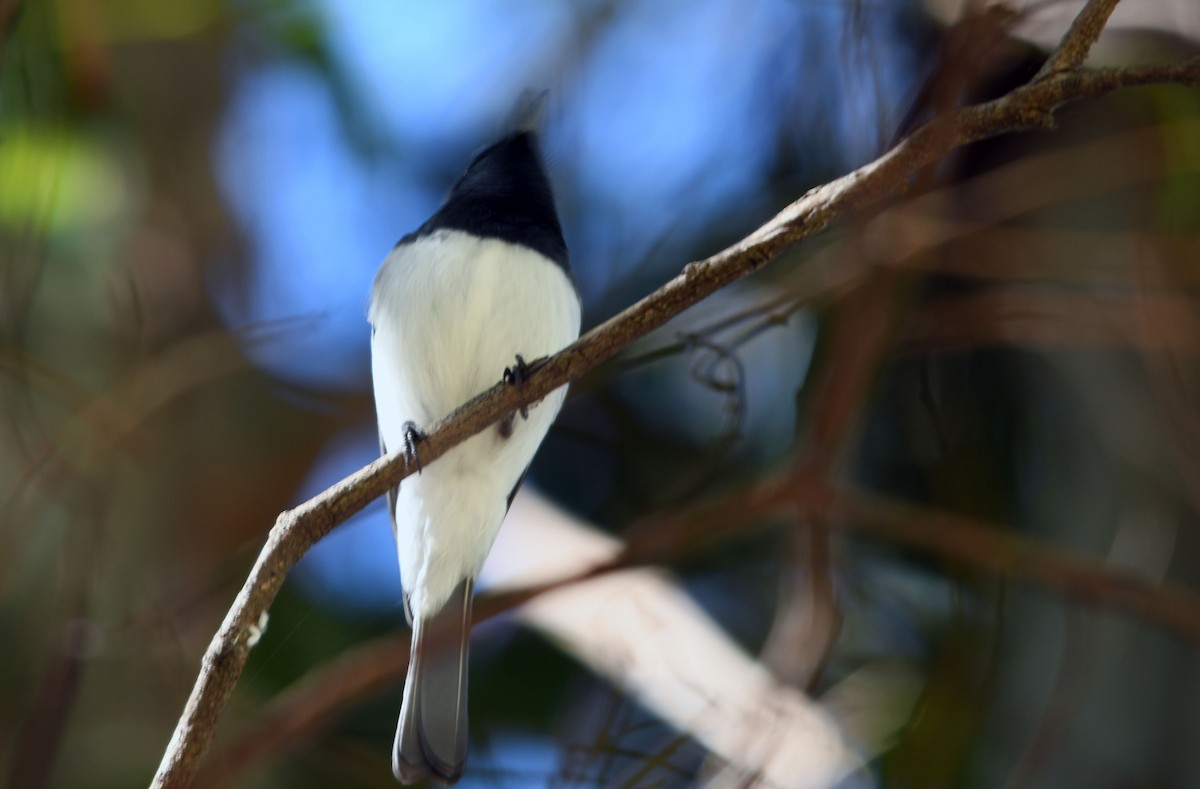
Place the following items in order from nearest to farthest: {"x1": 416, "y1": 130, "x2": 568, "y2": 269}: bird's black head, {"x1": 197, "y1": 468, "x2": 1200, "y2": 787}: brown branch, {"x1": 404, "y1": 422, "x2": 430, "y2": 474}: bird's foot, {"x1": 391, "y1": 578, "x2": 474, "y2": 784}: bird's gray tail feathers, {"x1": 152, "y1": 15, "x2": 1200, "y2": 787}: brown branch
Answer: {"x1": 152, "y1": 15, "x2": 1200, "y2": 787}: brown branch, {"x1": 404, "y1": 422, "x2": 430, "y2": 474}: bird's foot, {"x1": 391, "y1": 578, "x2": 474, "y2": 784}: bird's gray tail feathers, {"x1": 416, "y1": 130, "x2": 568, "y2": 269}: bird's black head, {"x1": 197, "y1": 468, "x2": 1200, "y2": 787}: brown branch

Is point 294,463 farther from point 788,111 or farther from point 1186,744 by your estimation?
point 1186,744

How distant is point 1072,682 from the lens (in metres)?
2.50

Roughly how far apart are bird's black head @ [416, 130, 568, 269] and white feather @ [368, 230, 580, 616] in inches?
1.7

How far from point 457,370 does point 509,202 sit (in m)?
0.35

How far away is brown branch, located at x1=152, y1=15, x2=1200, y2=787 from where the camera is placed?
1.22m

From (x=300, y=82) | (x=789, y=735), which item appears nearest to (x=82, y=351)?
(x=300, y=82)

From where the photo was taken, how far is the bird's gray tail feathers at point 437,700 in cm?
200

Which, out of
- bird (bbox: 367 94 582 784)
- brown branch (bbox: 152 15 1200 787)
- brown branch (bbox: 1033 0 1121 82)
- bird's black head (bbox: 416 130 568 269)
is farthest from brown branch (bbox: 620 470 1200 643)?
brown branch (bbox: 1033 0 1121 82)

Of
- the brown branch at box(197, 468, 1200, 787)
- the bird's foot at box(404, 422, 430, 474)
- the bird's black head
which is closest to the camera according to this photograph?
the bird's foot at box(404, 422, 430, 474)

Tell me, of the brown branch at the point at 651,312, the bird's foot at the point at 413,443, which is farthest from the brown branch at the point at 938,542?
the brown branch at the point at 651,312

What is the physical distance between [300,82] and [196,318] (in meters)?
0.81

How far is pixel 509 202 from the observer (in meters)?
2.22

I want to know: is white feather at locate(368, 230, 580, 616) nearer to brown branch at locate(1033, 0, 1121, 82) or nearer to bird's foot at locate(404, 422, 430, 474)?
bird's foot at locate(404, 422, 430, 474)

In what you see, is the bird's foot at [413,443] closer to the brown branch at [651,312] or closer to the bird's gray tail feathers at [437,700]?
the brown branch at [651,312]
